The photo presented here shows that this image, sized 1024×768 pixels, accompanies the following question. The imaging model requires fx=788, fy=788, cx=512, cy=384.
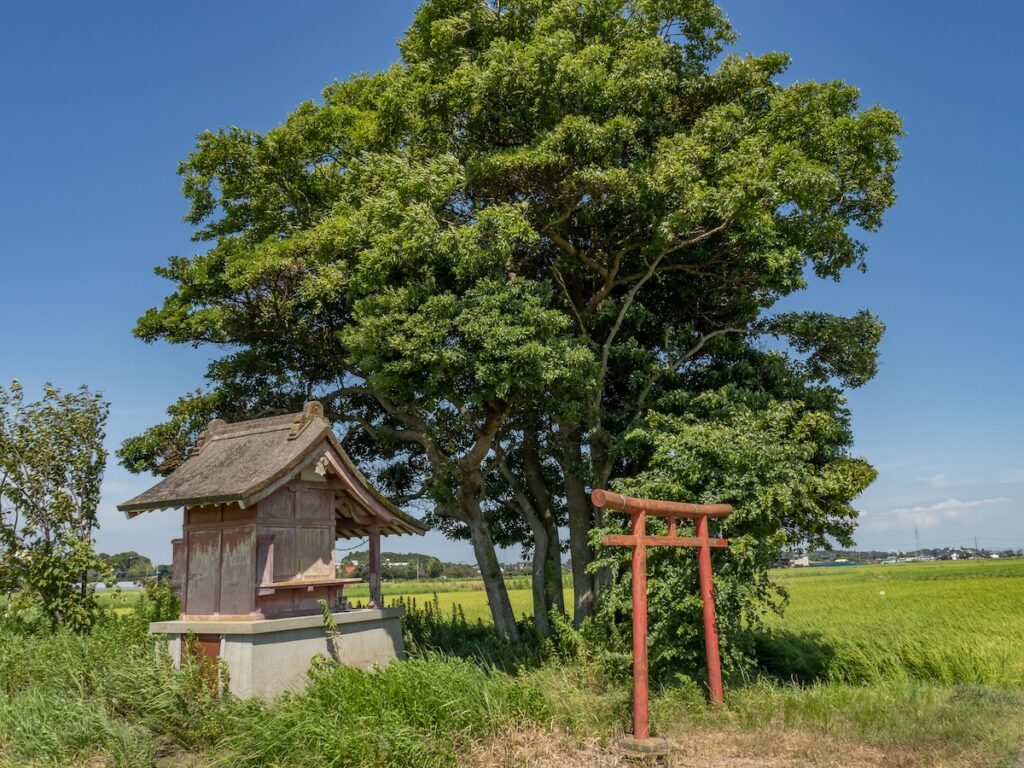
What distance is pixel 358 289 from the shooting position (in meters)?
12.8

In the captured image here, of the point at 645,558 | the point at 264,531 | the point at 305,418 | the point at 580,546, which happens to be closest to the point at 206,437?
the point at 305,418

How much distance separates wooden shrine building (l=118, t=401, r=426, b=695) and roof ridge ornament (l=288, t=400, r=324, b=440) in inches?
0.6

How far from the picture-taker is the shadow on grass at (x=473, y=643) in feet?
45.7

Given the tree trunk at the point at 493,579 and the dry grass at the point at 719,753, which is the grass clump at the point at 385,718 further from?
the tree trunk at the point at 493,579

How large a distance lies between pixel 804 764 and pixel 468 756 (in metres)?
3.67

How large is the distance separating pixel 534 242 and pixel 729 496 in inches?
238

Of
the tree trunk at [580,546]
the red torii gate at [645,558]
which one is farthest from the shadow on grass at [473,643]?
the red torii gate at [645,558]

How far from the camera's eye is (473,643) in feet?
50.6

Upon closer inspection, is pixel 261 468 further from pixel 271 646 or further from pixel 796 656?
pixel 796 656

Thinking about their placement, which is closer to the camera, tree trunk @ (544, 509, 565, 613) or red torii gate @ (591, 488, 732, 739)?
red torii gate @ (591, 488, 732, 739)

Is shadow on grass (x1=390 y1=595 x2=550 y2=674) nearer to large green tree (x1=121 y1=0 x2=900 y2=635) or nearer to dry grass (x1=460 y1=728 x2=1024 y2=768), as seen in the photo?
large green tree (x1=121 y1=0 x2=900 y2=635)

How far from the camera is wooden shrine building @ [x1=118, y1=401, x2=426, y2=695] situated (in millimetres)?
10461

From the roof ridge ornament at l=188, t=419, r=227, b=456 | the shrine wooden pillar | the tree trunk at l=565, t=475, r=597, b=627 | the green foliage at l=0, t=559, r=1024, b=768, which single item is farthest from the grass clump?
the tree trunk at l=565, t=475, r=597, b=627

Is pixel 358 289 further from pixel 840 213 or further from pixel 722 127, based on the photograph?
pixel 840 213
